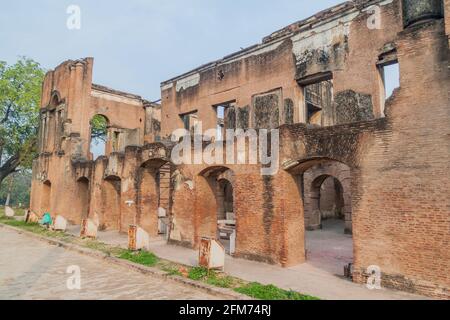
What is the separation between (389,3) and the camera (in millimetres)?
12133

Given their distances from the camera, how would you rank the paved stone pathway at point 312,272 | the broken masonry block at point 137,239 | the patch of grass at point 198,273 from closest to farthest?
1. the paved stone pathway at point 312,272
2. the patch of grass at point 198,273
3. the broken masonry block at point 137,239

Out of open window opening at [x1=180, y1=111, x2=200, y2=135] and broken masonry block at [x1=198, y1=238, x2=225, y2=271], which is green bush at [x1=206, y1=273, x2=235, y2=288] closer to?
broken masonry block at [x1=198, y1=238, x2=225, y2=271]

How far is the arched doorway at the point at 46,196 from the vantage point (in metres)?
20.8

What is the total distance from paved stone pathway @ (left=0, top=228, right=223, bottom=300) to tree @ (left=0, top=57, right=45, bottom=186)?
19.2 m

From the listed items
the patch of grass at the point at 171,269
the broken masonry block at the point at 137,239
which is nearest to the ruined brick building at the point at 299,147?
the broken masonry block at the point at 137,239

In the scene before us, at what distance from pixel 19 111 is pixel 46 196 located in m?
9.96

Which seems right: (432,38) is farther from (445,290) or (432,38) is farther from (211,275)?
(211,275)

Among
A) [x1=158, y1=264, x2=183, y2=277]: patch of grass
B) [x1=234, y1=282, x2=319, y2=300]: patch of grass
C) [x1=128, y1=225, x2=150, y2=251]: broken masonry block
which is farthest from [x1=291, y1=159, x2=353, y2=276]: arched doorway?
[x1=128, y1=225, x2=150, y2=251]: broken masonry block

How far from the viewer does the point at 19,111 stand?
26500 millimetres

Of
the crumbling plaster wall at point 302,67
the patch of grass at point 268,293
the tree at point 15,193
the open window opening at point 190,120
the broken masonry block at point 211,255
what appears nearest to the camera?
the patch of grass at point 268,293

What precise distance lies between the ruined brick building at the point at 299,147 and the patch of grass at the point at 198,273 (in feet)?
6.48

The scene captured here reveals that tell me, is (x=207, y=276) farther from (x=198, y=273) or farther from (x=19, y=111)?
(x=19, y=111)

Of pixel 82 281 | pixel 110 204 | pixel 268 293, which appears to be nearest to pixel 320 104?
pixel 110 204

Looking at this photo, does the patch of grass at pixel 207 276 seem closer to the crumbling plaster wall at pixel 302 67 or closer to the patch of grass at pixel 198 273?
the patch of grass at pixel 198 273
